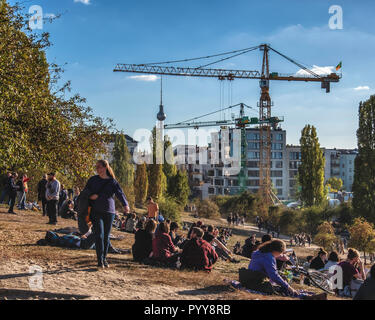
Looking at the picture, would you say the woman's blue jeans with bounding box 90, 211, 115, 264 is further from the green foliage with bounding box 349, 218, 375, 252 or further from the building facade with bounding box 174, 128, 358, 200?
the building facade with bounding box 174, 128, 358, 200

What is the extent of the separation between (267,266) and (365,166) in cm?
4138

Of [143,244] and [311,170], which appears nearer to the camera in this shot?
[143,244]

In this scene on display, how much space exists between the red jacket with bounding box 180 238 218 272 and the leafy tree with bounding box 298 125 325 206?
50927mm

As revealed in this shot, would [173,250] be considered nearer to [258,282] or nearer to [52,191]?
[258,282]

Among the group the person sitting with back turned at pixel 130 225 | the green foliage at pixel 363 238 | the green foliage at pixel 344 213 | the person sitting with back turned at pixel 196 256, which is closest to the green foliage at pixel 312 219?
the green foliage at pixel 344 213

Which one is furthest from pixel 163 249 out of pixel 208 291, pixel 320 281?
pixel 320 281

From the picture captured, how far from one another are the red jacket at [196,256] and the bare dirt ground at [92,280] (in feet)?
0.92

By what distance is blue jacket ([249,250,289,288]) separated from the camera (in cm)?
659

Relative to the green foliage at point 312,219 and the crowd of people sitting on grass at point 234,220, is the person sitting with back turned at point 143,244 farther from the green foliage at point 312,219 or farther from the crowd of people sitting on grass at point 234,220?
the green foliage at point 312,219

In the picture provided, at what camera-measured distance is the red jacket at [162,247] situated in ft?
28.8

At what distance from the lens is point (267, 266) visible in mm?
6684

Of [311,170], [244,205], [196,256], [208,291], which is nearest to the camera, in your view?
[208,291]
